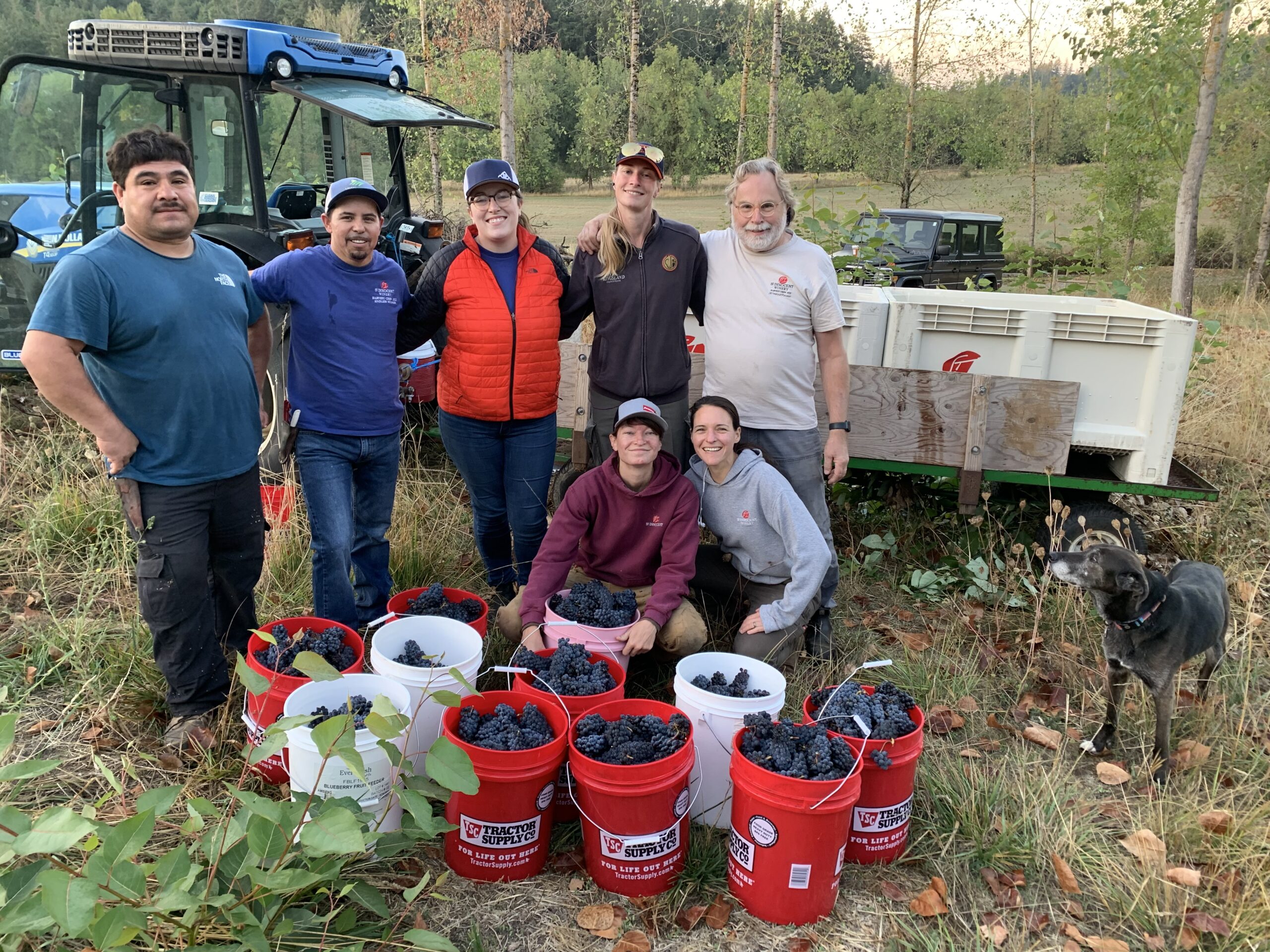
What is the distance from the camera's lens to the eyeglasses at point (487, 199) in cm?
351

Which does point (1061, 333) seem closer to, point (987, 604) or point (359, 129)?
point (987, 604)

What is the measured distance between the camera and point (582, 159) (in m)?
38.2

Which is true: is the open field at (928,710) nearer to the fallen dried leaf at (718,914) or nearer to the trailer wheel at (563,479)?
the fallen dried leaf at (718,914)

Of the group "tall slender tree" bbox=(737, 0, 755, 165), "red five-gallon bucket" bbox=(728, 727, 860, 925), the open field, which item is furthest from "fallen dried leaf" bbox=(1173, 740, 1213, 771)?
"tall slender tree" bbox=(737, 0, 755, 165)

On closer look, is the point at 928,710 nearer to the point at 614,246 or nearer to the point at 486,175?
the point at 614,246

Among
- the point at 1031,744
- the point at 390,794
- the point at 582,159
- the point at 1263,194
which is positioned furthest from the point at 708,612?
the point at 582,159

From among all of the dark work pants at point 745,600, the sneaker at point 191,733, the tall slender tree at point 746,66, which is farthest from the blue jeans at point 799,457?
the tall slender tree at point 746,66

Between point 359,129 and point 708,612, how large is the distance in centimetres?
533

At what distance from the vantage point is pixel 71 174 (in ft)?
20.3

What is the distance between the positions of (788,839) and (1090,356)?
11.2ft

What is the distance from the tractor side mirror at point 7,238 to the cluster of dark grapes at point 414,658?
5.06 metres

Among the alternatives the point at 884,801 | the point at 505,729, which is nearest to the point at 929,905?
the point at 884,801

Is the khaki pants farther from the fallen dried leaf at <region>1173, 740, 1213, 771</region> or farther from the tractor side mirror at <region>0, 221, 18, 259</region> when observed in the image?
the tractor side mirror at <region>0, 221, 18, 259</region>

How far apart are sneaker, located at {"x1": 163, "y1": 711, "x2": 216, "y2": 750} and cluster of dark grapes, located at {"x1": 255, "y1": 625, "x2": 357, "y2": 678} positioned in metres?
0.35
